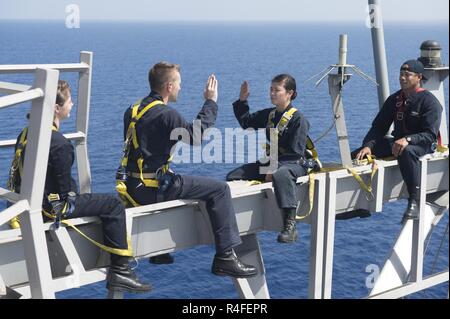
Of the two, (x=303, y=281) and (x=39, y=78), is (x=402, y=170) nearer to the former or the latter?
(x=39, y=78)

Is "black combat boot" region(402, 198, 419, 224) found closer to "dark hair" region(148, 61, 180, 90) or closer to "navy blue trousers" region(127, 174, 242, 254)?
"navy blue trousers" region(127, 174, 242, 254)

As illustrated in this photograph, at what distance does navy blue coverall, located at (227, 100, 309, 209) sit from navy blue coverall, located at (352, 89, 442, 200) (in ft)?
6.63

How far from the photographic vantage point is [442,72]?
44.1 ft

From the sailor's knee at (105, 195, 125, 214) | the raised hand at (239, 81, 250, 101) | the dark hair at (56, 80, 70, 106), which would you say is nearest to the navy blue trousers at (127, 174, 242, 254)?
the sailor's knee at (105, 195, 125, 214)

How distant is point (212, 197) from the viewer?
8898 mm

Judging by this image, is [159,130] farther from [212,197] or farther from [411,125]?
[411,125]

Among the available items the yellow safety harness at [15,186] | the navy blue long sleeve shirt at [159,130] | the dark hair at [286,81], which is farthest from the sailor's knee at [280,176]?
the yellow safety harness at [15,186]

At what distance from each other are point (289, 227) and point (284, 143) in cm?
122

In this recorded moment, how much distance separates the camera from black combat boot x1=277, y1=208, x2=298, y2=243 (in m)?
9.63

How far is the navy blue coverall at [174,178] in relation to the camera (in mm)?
8422

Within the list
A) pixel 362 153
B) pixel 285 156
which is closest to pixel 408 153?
pixel 362 153

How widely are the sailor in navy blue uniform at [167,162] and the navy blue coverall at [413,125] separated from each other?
11.6 feet

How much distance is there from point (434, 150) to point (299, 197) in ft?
9.20
